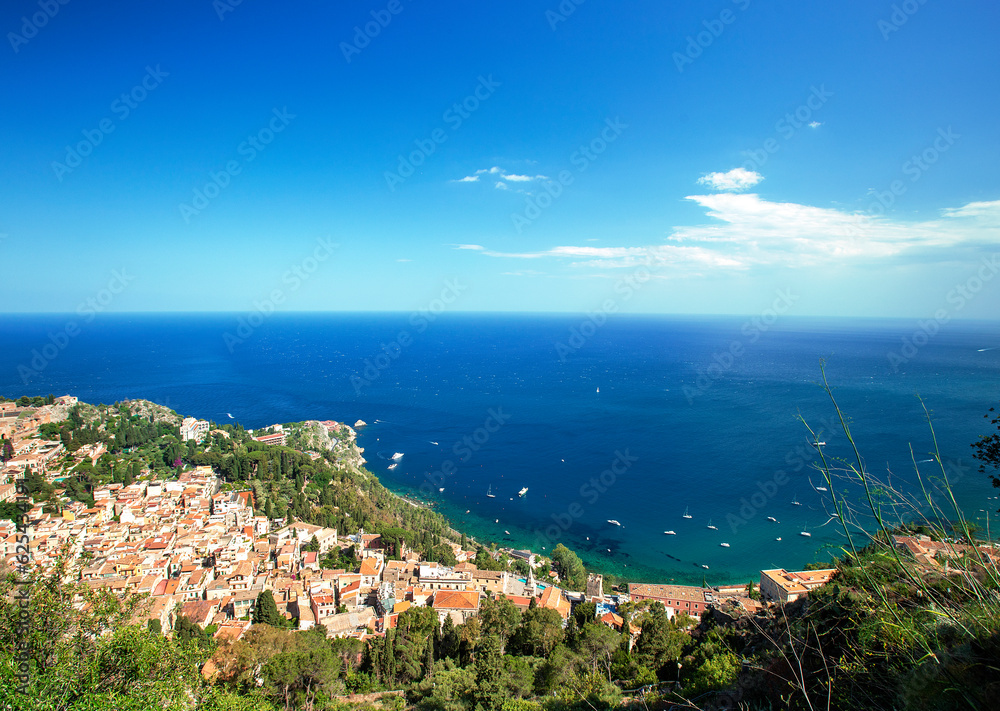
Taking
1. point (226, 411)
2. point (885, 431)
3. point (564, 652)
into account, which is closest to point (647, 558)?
point (564, 652)

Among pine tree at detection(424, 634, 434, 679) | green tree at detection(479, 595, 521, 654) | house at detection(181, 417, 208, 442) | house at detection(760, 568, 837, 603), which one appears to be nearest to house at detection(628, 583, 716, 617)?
house at detection(760, 568, 837, 603)

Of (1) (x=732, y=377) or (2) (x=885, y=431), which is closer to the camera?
(2) (x=885, y=431)

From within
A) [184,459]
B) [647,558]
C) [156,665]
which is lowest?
[647,558]

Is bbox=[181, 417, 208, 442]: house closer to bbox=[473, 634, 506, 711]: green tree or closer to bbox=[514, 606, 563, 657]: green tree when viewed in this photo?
bbox=[514, 606, 563, 657]: green tree

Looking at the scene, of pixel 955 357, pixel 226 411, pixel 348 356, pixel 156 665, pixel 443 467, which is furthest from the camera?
pixel 348 356

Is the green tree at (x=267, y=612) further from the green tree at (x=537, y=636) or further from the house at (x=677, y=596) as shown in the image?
the house at (x=677, y=596)

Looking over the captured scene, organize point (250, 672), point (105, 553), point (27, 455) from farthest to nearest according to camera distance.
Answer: point (27, 455) → point (105, 553) → point (250, 672)

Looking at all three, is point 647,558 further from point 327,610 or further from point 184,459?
point 184,459
